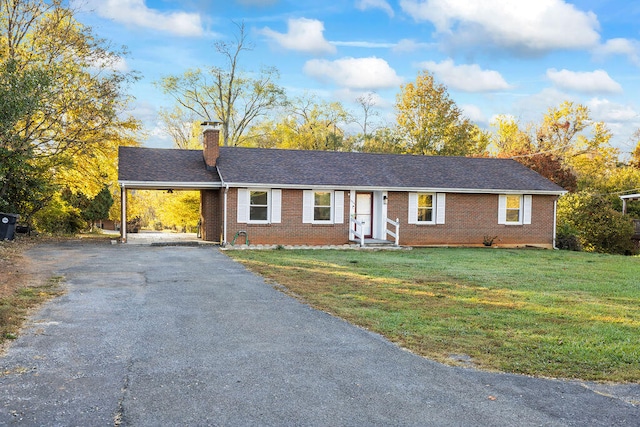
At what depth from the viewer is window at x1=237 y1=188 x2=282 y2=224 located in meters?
20.4

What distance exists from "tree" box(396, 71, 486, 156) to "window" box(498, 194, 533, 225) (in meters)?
18.6

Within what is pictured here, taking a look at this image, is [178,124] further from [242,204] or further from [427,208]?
[427,208]

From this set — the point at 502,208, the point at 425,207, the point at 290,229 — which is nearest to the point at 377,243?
the point at 425,207

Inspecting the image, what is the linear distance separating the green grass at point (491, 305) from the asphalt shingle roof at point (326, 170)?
522 centimetres

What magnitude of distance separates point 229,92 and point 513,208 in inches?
979

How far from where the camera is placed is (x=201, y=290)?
996 cm

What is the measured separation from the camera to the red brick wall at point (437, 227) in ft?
67.8

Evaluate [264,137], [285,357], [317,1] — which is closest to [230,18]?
[264,137]

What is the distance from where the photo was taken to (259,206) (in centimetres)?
2064

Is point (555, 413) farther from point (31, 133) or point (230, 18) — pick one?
point (230, 18)

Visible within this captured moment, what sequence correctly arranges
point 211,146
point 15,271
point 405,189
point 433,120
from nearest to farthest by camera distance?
point 15,271, point 211,146, point 405,189, point 433,120

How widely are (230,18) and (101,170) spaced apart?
20.1 m

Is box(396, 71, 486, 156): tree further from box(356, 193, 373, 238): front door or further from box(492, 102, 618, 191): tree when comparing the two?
box(356, 193, 373, 238): front door

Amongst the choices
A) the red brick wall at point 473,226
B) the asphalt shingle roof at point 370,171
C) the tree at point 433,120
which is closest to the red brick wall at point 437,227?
the red brick wall at point 473,226
